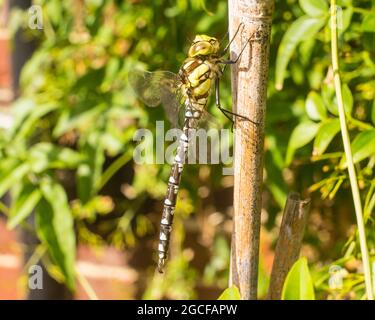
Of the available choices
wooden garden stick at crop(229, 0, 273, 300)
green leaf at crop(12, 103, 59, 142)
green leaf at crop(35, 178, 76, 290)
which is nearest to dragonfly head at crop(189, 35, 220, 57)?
wooden garden stick at crop(229, 0, 273, 300)

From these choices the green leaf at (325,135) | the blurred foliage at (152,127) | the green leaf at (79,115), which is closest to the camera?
the green leaf at (325,135)

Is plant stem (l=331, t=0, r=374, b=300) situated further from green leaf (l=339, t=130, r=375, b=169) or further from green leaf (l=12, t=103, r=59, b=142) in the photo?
green leaf (l=12, t=103, r=59, b=142)

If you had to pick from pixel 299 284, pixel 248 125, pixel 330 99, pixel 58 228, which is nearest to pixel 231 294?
pixel 299 284

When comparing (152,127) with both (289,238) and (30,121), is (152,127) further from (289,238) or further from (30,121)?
(289,238)

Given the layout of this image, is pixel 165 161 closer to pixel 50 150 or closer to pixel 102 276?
pixel 50 150

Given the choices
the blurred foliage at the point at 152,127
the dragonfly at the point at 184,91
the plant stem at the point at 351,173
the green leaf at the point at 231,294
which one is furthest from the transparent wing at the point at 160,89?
the green leaf at the point at 231,294

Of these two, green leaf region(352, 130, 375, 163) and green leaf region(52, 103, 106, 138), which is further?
green leaf region(52, 103, 106, 138)

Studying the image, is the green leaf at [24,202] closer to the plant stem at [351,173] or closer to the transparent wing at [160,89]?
the transparent wing at [160,89]

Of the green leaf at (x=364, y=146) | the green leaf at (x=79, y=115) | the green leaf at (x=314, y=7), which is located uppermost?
the green leaf at (x=79, y=115)
